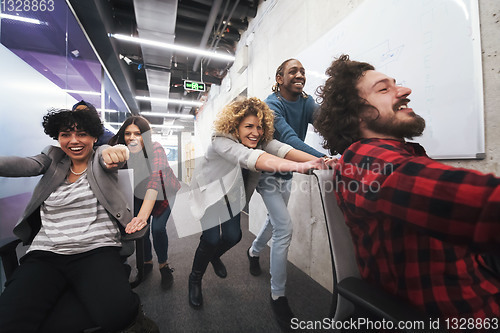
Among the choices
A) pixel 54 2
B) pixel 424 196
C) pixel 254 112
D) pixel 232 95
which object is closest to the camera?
pixel 424 196

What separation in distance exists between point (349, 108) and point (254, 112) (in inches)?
24.5

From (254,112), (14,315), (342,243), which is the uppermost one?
(254,112)

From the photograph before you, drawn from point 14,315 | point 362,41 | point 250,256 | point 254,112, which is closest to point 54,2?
point 254,112

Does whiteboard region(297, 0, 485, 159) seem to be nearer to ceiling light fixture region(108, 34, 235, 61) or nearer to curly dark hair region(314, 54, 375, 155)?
curly dark hair region(314, 54, 375, 155)

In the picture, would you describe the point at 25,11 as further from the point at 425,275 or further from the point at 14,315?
the point at 425,275

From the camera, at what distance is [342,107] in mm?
795

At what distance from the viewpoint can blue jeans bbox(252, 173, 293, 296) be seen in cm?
130

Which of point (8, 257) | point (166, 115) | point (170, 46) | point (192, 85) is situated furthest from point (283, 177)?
point (166, 115)

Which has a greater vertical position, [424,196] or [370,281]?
[424,196]

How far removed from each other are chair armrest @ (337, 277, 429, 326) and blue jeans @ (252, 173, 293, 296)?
0.78m

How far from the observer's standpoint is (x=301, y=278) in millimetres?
1764

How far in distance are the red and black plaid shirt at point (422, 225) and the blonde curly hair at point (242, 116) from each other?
712mm

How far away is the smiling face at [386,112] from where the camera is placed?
2.35 feet

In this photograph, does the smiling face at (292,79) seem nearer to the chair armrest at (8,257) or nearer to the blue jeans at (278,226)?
the blue jeans at (278,226)
